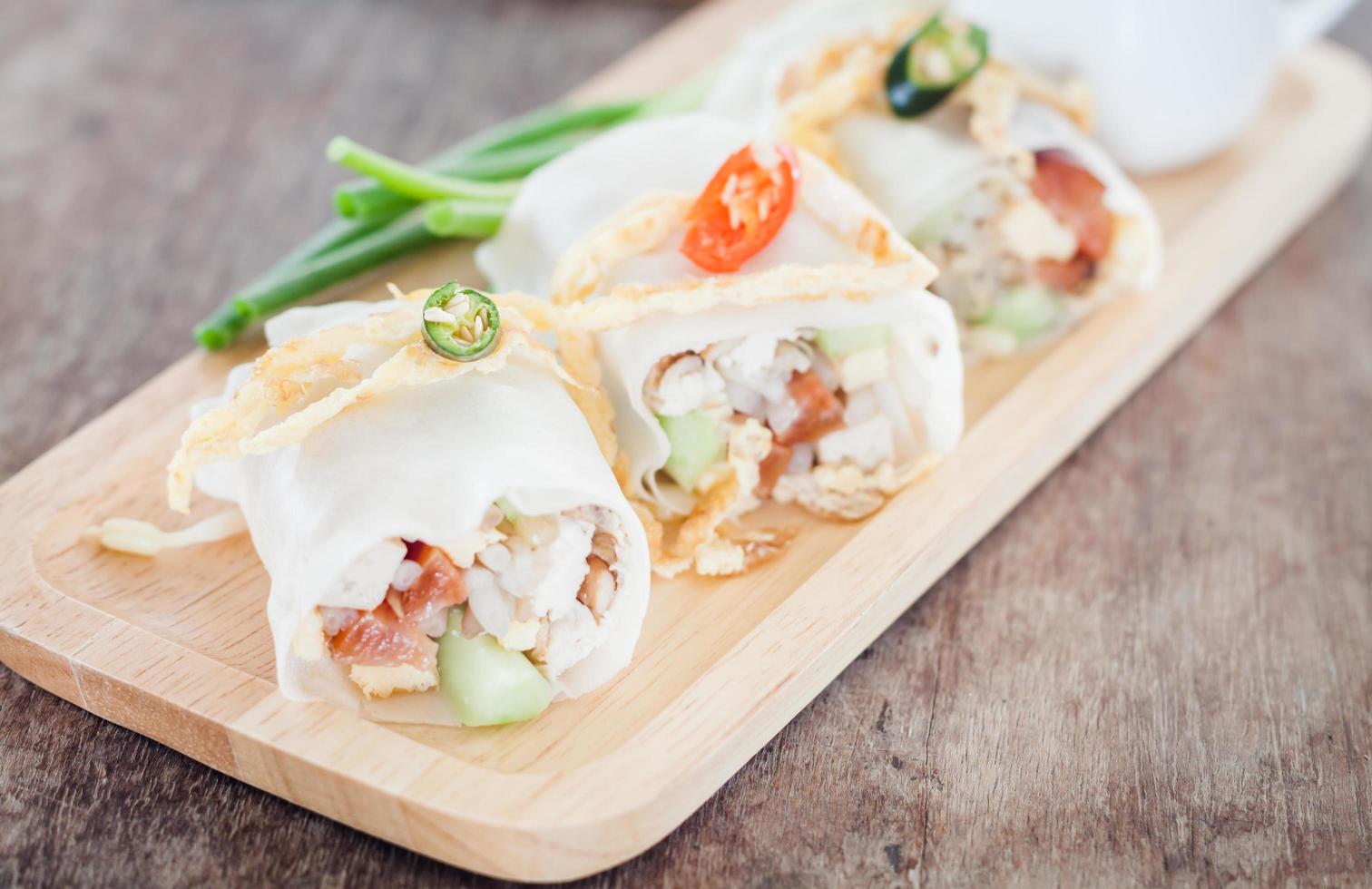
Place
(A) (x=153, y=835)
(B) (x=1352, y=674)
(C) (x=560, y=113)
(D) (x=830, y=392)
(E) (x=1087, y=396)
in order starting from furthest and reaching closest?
(C) (x=560, y=113) → (E) (x=1087, y=396) → (D) (x=830, y=392) → (B) (x=1352, y=674) → (A) (x=153, y=835)

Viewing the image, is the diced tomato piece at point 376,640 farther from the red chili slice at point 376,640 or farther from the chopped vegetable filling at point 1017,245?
the chopped vegetable filling at point 1017,245

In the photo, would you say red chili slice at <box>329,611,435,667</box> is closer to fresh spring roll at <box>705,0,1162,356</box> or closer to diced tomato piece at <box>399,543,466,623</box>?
diced tomato piece at <box>399,543,466,623</box>

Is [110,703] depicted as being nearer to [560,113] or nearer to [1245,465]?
[560,113]

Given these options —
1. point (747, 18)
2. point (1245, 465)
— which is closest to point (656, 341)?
point (1245, 465)

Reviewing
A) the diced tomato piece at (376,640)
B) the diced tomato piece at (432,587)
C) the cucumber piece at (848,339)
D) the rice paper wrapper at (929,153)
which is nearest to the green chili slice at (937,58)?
the rice paper wrapper at (929,153)

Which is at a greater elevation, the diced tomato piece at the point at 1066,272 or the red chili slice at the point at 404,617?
the red chili slice at the point at 404,617

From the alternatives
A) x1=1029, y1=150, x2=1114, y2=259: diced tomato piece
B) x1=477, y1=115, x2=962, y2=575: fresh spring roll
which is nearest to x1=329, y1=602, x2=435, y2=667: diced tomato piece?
x1=477, y1=115, x2=962, y2=575: fresh spring roll

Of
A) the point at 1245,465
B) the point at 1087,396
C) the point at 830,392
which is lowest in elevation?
the point at 1245,465
